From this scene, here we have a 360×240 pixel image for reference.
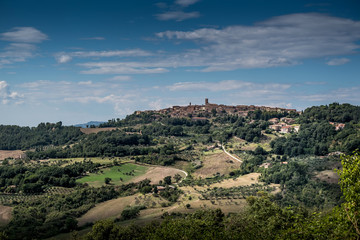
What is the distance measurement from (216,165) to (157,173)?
1556 cm

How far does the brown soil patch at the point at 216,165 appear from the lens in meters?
70.1

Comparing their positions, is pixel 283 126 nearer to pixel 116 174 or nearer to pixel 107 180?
pixel 116 174

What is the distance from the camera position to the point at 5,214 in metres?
43.2

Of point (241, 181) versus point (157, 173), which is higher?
point (157, 173)

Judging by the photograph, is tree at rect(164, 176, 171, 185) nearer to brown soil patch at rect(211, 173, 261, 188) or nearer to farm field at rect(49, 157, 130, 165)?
brown soil patch at rect(211, 173, 261, 188)

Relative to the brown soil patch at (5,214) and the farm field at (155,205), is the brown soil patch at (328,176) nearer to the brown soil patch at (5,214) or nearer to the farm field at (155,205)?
the farm field at (155,205)

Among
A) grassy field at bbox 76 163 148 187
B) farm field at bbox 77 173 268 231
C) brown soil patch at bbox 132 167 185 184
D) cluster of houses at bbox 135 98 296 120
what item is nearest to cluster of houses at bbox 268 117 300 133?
cluster of houses at bbox 135 98 296 120

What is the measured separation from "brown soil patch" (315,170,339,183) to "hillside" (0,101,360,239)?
184mm

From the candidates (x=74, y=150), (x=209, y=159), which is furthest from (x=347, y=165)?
(x=74, y=150)

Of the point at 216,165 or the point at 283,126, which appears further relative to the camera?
the point at 283,126

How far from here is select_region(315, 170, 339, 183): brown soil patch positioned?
52.8 metres

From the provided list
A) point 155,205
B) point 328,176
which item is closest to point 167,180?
point 155,205

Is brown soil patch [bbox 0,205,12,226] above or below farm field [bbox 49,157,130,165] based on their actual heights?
below

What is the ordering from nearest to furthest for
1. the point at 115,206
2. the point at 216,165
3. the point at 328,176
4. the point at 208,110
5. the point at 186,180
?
the point at 115,206, the point at 328,176, the point at 186,180, the point at 216,165, the point at 208,110
